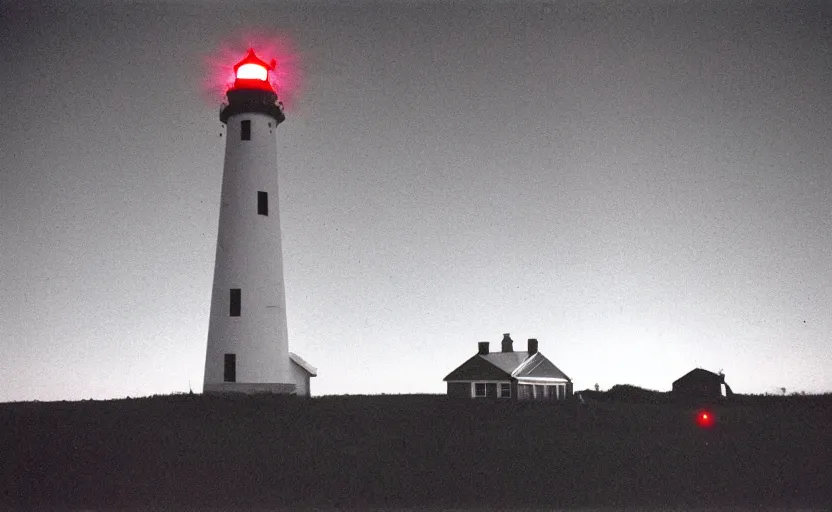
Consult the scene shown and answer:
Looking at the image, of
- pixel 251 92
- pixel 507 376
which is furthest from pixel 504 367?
pixel 251 92

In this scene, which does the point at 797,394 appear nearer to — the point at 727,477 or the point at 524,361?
the point at 524,361

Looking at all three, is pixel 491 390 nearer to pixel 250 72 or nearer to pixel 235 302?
pixel 235 302

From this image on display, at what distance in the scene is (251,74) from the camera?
2684 cm

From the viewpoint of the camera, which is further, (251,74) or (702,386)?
(702,386)

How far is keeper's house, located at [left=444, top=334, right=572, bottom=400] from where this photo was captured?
37719 mm

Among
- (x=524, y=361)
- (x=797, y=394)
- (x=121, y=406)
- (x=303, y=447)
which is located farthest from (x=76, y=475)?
(x=797, y=394)

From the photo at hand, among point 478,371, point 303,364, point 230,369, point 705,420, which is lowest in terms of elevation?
point 705,420

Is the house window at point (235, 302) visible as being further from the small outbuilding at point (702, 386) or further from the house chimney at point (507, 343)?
the small outbuilding at point (702, 386)

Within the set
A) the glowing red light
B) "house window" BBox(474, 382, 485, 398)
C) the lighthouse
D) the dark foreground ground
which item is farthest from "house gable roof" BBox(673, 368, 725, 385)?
the lighthouse

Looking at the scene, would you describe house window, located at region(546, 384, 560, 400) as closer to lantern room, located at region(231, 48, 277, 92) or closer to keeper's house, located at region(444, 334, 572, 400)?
keeper's house, located at region(444, 334, 572, 400)

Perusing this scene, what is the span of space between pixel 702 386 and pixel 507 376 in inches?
708

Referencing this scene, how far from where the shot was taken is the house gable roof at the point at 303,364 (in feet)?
90.1

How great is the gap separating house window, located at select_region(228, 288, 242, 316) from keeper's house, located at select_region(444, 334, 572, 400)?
1790 cm

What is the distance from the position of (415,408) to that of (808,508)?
1464 cm
